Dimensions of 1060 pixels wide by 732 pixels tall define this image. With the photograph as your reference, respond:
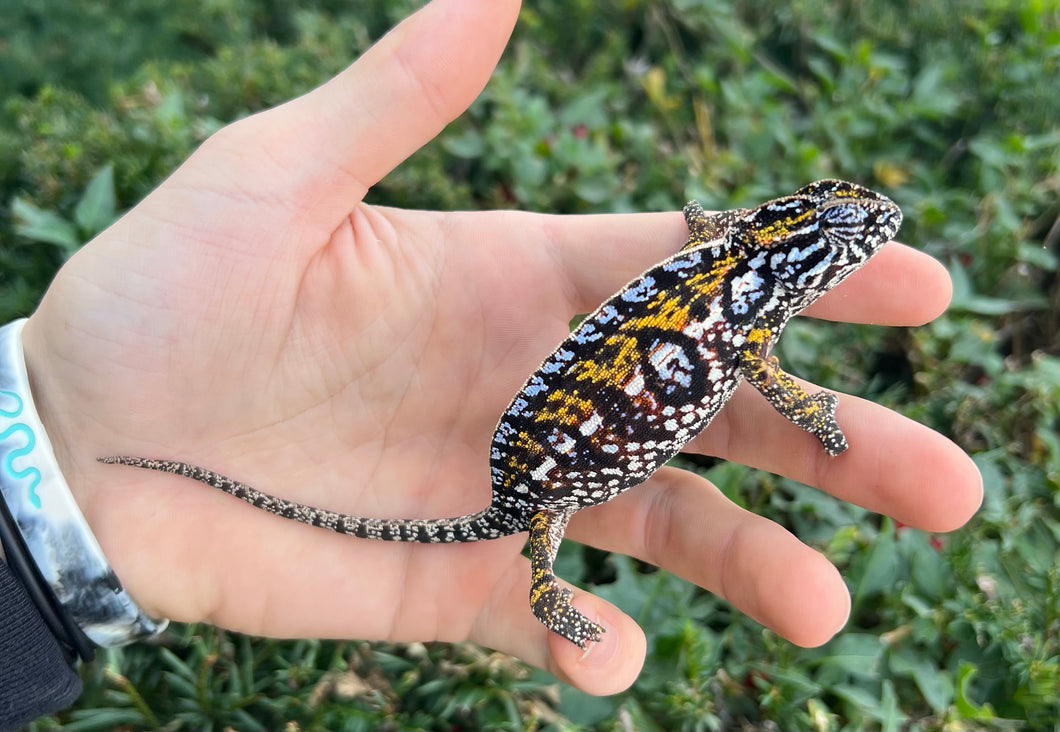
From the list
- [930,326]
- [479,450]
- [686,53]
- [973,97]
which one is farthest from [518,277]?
[973,97]

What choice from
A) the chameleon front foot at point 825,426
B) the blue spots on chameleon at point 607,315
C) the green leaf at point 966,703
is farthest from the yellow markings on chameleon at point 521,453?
the green leaf at point 966,703

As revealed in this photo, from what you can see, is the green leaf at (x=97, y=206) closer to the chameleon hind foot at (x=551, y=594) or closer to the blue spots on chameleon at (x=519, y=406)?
the blue spots on chameleon at (x=519, y=406)

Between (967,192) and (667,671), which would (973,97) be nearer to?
(967,192)

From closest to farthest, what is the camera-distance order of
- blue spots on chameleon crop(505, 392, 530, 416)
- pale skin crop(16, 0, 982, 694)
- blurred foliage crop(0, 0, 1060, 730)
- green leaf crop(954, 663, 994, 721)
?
blue spots on chameleon crop(505, 392, 530, 416)
pale skin crop(16, 0, 982, 694)
green leaf crop(954, 663, 994, 721)
blurred foliage crop(0, 0, 1060, 730)

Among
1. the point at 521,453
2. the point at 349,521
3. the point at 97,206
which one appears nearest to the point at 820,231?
the point at 521,453

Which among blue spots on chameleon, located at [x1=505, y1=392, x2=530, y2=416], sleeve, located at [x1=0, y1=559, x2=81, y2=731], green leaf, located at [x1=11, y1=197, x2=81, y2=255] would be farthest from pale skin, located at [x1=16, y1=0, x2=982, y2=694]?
green leaf, located at [x1=11, y1=197, x2=81, y2=255]

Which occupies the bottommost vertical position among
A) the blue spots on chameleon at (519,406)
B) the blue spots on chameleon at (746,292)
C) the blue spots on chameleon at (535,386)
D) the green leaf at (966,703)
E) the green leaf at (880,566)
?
the green leaf at (966,703)

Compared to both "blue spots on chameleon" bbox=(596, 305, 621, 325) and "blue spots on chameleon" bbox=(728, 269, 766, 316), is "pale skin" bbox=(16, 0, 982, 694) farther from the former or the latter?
"blue spots on chameleon" bbox=(596, 305, 621, 325)
